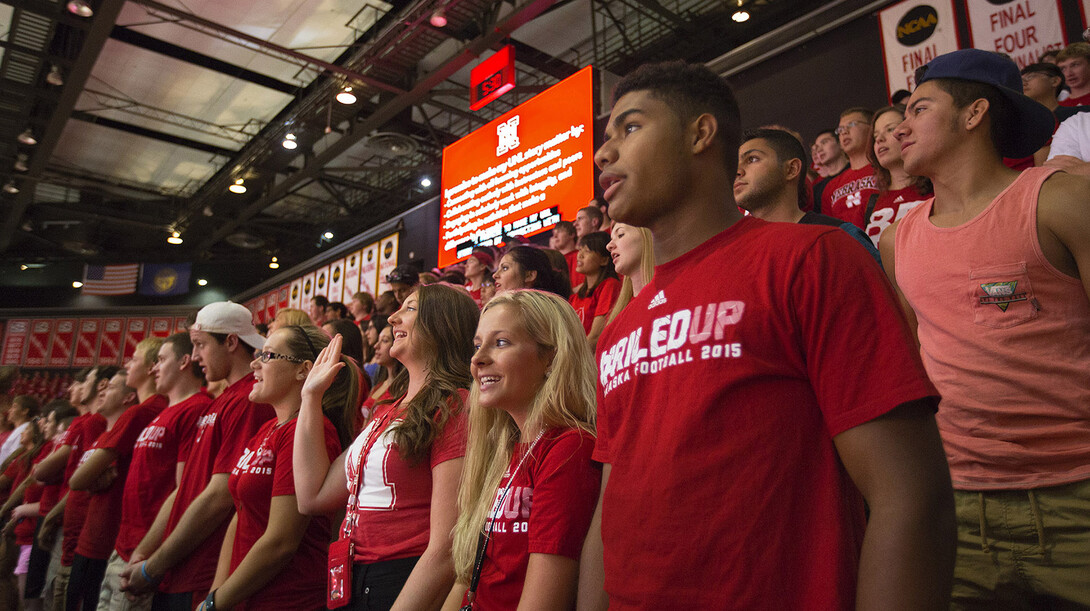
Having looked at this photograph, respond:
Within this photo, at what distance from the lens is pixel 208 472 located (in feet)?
10.5

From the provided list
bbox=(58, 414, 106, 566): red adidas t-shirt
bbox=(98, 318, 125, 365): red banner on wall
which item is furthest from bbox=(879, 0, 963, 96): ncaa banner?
bbox=(98, 318, 125, 365): red banner on wall

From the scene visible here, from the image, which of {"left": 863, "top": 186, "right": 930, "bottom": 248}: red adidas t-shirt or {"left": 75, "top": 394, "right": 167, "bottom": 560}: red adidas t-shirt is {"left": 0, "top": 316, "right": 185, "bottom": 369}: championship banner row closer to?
{"left": 75, "top": 394, "right": 167, "bottom": 560}: red adidas t-shirt

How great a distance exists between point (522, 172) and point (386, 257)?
4042 mm

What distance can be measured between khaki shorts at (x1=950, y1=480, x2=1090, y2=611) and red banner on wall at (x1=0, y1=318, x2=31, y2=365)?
19.9 meters

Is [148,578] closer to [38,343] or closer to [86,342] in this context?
[86,342]

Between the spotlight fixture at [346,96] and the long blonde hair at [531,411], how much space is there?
26.8 ft

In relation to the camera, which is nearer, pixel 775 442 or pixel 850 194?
pixel 775 442

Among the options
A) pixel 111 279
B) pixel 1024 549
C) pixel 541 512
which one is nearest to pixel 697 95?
pixel 541 512

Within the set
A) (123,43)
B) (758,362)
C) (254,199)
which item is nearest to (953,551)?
(758,362)

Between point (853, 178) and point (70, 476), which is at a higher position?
point (853, 178)

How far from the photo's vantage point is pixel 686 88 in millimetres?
1329

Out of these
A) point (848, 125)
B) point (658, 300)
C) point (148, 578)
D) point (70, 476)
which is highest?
point (848, 125)

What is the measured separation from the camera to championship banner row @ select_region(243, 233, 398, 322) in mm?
11117

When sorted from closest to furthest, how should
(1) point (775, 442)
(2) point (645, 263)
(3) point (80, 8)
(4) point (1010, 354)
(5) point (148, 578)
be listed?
1. (1) point (775, 442)
2. (4) point (1010, 354)
3. (2) point (645, 263)
4. (5) point (148, 578)
5. (3) point (80, 8)
